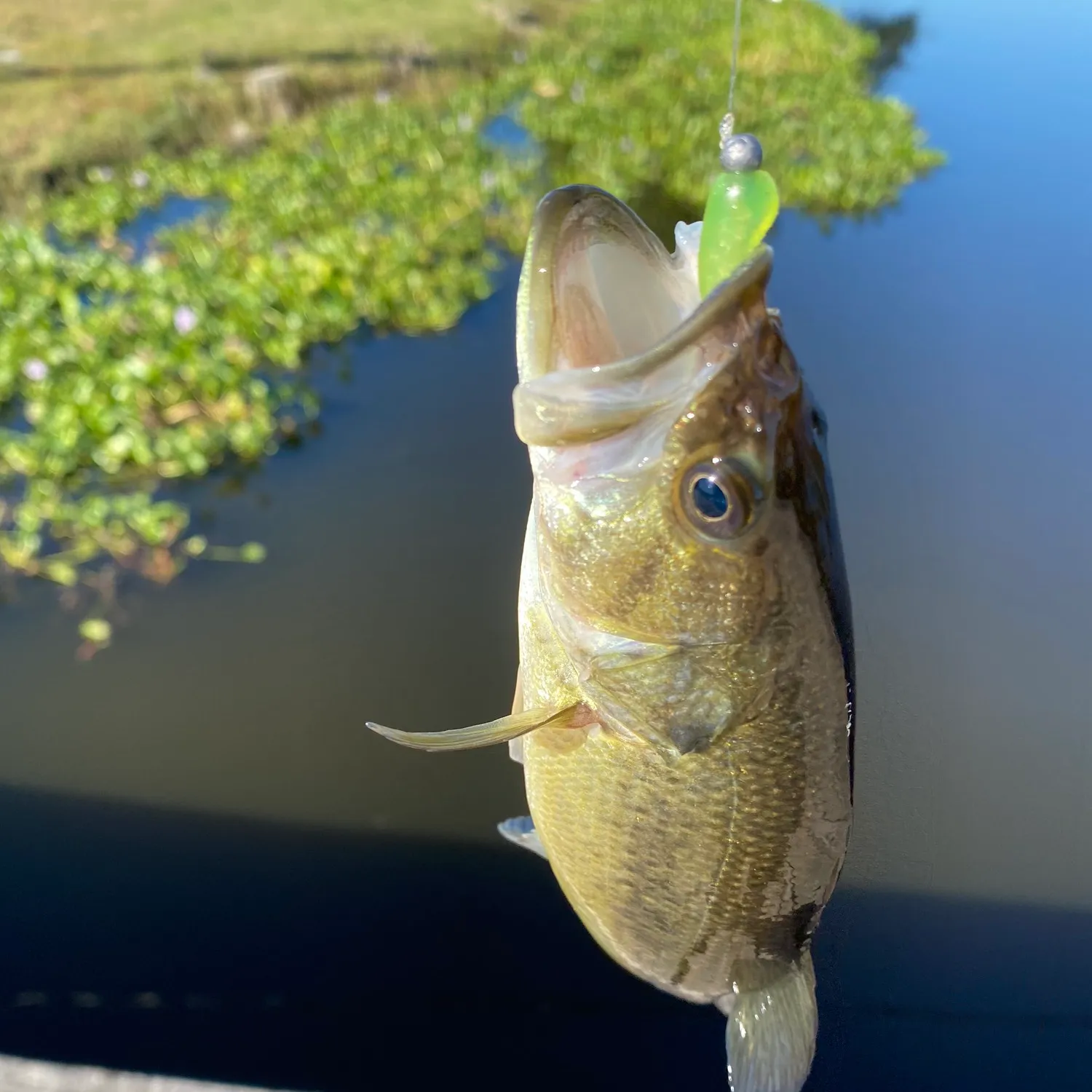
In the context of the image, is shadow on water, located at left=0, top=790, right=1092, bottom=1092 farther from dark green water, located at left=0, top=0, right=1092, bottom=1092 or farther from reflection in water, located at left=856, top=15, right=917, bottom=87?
reflection in water, located at left=856, top=15, right=917, bottom=87

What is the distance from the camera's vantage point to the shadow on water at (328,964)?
273 cm

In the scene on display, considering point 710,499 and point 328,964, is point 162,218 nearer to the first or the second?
point 328,964

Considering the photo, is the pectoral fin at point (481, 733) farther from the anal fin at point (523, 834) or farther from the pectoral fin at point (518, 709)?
the anal fin at point (523, 834)

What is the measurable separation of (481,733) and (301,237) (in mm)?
5954

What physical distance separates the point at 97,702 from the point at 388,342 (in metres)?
2.86

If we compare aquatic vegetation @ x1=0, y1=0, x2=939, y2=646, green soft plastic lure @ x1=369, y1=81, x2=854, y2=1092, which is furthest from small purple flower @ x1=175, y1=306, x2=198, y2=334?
green soft plastic lure @ x1=369, y1=81, x2=854, y2=1092

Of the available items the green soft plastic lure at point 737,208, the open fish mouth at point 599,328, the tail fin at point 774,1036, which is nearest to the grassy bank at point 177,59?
the open fish mouth at point 599,328

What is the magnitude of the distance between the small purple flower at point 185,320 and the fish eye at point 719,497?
4367 mm

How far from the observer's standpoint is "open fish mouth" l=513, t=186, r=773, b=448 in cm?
90

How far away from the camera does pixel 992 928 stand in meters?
2.45

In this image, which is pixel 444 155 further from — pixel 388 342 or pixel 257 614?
pixel 257 614

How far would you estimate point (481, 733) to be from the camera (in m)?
1.06

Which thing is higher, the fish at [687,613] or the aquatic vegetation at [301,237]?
the aquatic vegetation at [301,237]

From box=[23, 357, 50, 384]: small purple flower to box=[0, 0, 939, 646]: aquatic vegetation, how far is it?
25 mm
